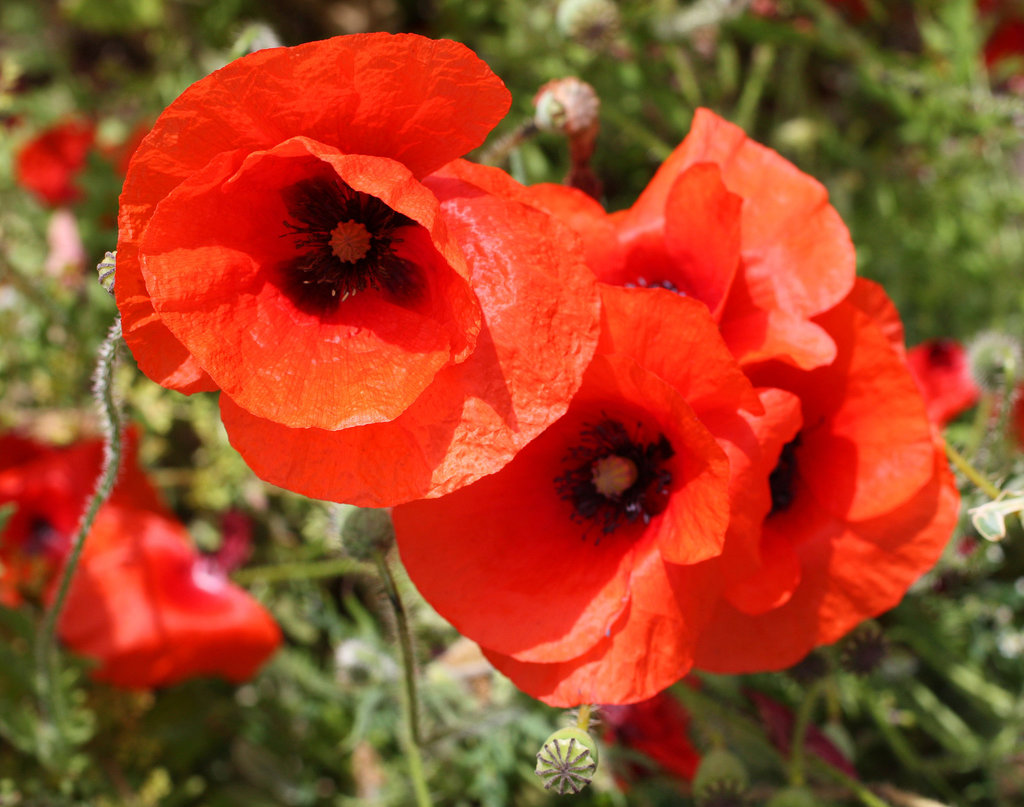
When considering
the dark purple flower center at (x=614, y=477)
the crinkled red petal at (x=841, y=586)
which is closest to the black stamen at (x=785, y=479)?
the crinkled red petal at (x=841, y=586)

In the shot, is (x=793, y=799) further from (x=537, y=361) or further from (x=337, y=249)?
(x=337, y=249)

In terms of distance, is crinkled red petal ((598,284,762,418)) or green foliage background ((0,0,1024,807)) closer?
crinkled red petal ((598,284,762,418))

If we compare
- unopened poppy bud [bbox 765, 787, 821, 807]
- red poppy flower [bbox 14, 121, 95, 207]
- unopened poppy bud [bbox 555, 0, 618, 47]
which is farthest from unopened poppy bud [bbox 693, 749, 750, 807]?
red poppy flower [bbox 14, 121, 95, 207]

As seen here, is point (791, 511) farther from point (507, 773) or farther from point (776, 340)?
point (507, 773)

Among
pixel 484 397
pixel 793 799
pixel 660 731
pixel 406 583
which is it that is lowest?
pixel 660 731

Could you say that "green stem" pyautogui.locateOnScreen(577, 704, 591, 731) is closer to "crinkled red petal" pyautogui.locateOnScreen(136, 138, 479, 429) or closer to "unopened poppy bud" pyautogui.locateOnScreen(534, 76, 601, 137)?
"crinkled red petal" pyautogui.locateOnScreen(136, 138, 479, 429)

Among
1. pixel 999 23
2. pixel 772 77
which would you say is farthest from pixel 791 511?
pixel 999 23

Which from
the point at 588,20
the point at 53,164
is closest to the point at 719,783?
the point at 588,20
